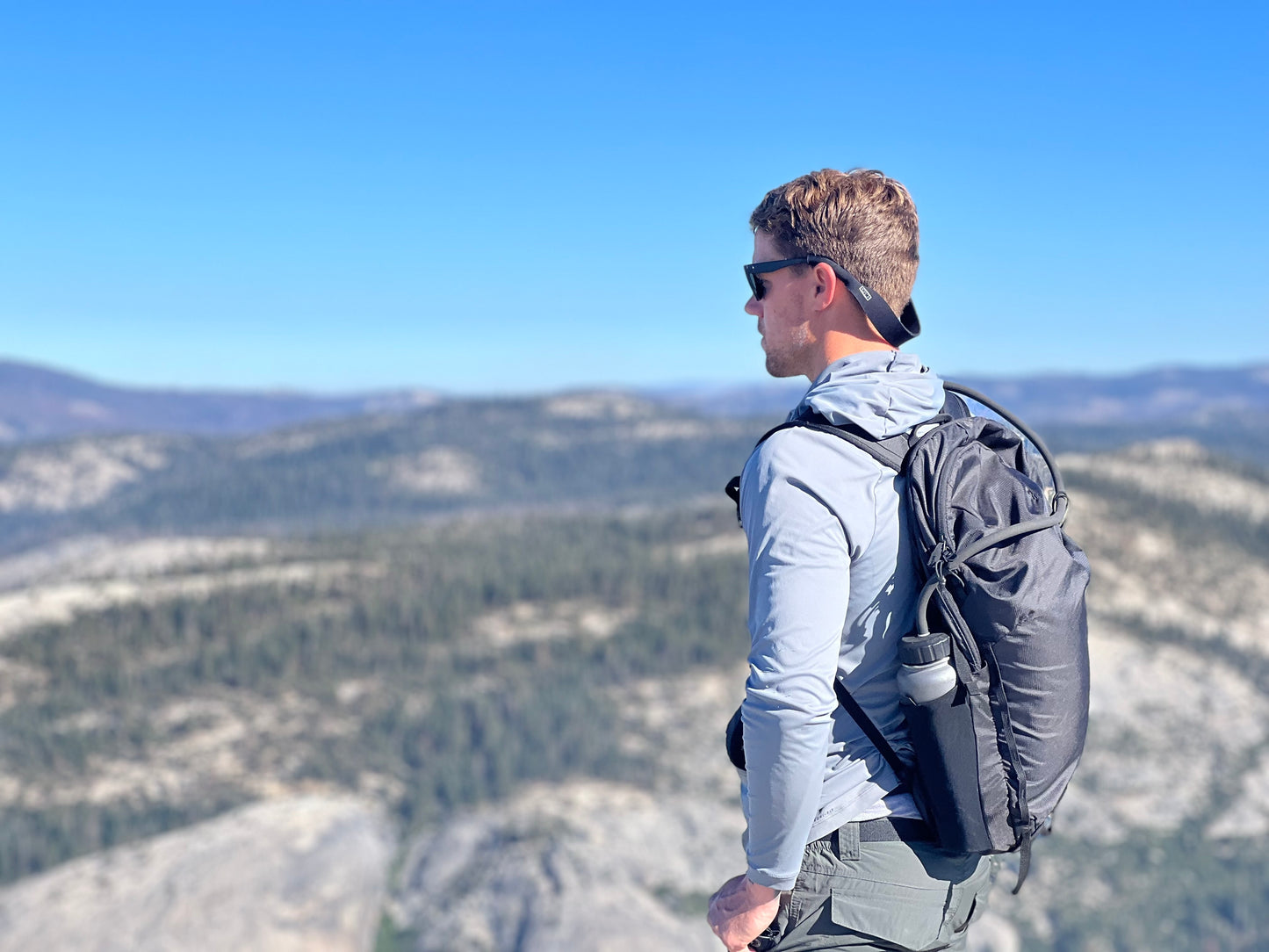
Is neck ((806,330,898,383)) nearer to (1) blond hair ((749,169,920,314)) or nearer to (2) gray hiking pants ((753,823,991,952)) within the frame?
(1) blond hair ((749,169,920,314))

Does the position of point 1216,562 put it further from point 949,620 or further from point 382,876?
point 949,620

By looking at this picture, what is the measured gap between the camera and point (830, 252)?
4.71 meters

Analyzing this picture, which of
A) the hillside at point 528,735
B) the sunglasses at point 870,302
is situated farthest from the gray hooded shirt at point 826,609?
the hillside at point 528,735

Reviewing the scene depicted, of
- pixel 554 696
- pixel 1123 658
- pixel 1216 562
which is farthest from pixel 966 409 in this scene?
pixel 1216 562

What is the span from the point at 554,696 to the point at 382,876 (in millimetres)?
28233

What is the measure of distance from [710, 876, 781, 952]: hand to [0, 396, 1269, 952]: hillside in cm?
5364

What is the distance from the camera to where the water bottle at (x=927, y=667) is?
4.36 meters

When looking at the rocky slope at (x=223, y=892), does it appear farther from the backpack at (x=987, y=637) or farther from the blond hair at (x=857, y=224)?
the blond hair at (x=857, y=224)

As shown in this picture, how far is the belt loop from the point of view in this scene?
4.71m

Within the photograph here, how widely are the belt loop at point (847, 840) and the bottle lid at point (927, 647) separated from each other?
0.85 metres

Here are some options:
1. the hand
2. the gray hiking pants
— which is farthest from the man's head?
the hand

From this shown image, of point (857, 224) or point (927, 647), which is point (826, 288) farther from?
point (927, 647)

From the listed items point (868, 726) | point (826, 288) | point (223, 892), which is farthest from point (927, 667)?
point (223, 892)

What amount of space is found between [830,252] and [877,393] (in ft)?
2.18
